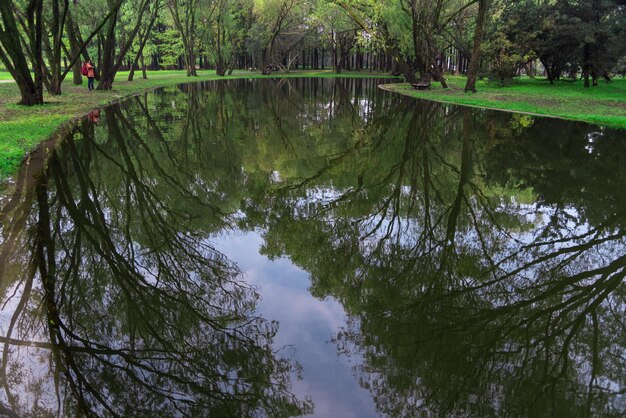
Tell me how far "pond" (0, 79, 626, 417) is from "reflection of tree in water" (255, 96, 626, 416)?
0.10ft

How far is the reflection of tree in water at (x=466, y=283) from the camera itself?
165 inches

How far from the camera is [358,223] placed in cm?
815

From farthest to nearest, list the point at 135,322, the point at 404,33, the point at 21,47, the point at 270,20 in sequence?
the point at 270,20
the point at 404,33
the point at 21,47
the point at 135,322

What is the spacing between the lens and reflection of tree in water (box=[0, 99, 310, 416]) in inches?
155

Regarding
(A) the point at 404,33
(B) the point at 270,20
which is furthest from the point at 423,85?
(B) the point at 270,20

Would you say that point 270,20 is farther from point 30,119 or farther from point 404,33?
point 30,119

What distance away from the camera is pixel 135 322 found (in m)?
5.02

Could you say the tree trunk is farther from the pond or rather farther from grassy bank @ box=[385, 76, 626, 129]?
the pond

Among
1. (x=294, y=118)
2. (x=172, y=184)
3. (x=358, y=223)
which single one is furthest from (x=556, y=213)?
(x=294, y=118)

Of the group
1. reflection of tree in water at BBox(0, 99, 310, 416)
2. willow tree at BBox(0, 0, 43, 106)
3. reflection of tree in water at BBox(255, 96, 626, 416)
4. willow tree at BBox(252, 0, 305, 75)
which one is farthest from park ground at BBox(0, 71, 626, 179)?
willow tree at BBox(252, 0, 305, 75)

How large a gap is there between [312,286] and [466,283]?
76.9 inches

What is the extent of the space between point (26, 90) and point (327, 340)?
20701mm

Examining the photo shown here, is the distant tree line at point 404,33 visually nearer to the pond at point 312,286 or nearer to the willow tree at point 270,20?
A: the willow tree at point 270,20

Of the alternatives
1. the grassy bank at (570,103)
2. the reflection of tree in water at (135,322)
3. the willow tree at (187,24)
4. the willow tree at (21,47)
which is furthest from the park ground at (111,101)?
the willow tree at (187,24)
